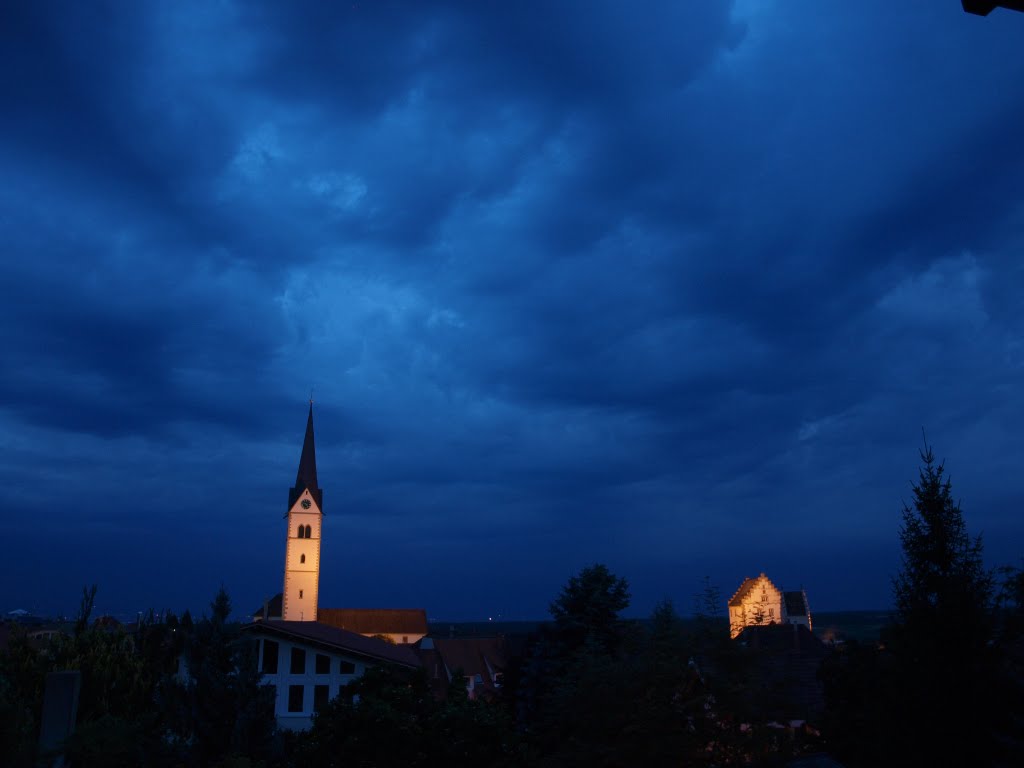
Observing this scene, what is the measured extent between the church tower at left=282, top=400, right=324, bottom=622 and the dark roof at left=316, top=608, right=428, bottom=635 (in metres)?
14.1

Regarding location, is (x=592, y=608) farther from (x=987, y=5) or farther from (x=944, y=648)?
(x=987, y=5)

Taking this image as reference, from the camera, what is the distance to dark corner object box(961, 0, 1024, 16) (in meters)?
2.70

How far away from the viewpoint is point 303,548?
359ft

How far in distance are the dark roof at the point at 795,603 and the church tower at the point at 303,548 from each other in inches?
2593

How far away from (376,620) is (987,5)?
13518 centimetres

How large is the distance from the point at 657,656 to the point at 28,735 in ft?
36.6

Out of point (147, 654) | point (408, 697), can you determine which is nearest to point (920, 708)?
point (408, 697)

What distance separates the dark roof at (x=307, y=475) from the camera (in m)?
111

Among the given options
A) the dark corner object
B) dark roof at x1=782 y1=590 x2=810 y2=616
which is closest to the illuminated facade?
dark roof at x1=782 y1=590 x2=810 y2=616

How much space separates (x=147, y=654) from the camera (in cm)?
3056

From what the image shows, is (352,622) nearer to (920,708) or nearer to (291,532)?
(291,532)

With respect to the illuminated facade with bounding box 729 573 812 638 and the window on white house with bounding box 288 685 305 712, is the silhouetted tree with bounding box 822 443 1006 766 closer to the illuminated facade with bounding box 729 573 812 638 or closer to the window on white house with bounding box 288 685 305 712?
the window on white house with bounding box 288 685 305 712

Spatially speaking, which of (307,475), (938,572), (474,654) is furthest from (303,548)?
(938,572)

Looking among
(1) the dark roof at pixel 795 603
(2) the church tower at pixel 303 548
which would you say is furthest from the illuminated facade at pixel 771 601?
(2) the church tower at pixel 303 548
